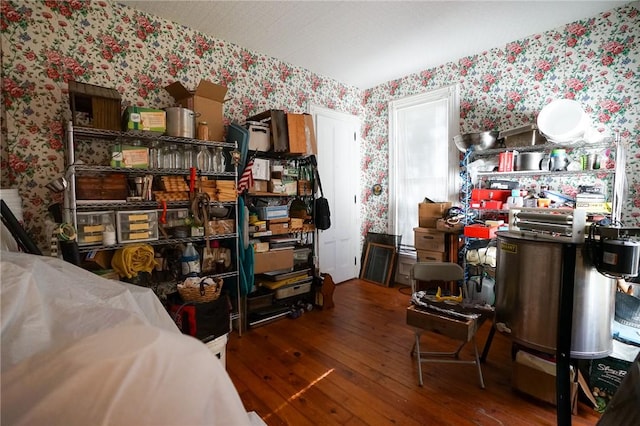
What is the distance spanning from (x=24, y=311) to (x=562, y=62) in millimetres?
4359

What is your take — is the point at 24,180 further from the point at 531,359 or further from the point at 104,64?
the point at 531,359

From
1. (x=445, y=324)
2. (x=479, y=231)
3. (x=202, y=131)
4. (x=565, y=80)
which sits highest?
(x=565, y=80)

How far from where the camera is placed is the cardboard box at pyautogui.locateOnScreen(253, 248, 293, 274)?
9.86 feet

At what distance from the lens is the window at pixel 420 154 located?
3.87 m

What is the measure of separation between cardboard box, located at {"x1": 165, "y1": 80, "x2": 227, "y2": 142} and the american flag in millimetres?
369

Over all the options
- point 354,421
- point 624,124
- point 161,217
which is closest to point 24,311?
point 354,421

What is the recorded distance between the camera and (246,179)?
297 cm

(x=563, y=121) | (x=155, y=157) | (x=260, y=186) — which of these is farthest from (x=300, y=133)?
(x=563, y=121)

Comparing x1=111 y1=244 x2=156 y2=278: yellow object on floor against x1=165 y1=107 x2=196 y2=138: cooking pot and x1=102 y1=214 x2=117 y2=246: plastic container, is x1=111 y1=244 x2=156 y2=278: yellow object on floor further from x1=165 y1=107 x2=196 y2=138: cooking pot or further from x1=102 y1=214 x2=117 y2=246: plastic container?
x1=165 y1=107 x2=196 y2=138: cooking pot

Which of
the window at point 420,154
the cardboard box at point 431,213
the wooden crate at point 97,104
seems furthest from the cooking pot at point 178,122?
the window at point 420,154

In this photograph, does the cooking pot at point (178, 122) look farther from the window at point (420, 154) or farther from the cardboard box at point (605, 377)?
the cardboard box at point (605, 377)

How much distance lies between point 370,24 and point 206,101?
1781mm

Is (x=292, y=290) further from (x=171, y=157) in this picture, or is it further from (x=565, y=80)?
(x=565, y=80)

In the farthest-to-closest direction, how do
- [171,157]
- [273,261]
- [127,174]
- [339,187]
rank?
[339,187] → [273,261] → [171,157] → [127,174]
